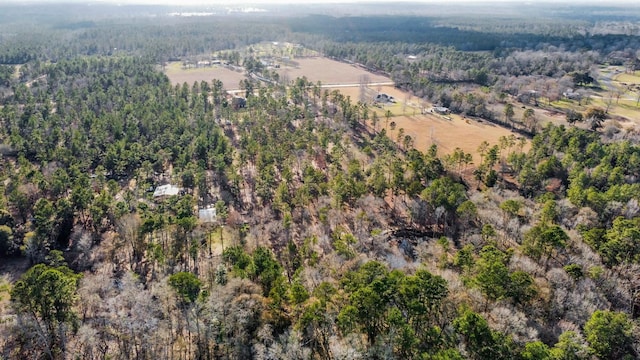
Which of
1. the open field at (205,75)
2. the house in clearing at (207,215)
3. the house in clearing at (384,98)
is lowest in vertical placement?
the house in clearing at (207,215)

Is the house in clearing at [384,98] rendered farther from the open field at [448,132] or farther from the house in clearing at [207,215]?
the house in clearing at [207,215]

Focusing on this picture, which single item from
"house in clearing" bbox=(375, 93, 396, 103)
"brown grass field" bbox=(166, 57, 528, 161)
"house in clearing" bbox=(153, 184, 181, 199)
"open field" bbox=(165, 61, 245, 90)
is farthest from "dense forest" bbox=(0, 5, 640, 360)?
"open field" bbox=(165, 61, 245, 90)

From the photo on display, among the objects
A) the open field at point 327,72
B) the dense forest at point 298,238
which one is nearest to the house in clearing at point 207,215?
the dense forest at point 298,238

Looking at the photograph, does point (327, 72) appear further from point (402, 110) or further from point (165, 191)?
point (165, 191)

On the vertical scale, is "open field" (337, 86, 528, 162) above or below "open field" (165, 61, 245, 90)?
below

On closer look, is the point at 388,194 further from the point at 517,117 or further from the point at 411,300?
the point at 517,117

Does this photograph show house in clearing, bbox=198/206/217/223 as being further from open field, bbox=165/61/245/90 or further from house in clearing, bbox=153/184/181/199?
open field, bbox=165/61/245/90

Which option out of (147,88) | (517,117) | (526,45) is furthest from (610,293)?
(526,45)
